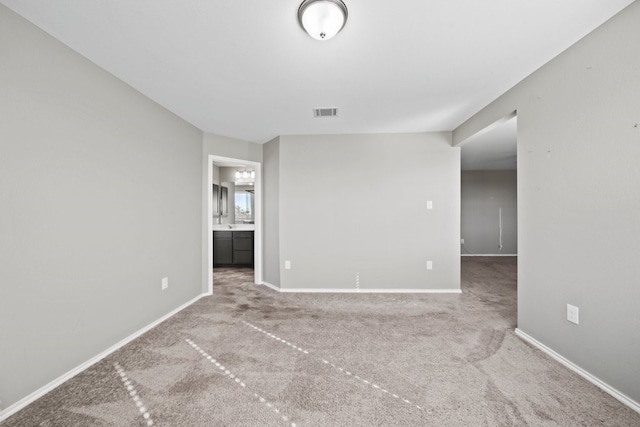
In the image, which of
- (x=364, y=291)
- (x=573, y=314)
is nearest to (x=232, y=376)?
(x=364, y=291)

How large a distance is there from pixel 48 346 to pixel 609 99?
3878 millimetres

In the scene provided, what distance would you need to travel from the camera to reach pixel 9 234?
1.47 meters

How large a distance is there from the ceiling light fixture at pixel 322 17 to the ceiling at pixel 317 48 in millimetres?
57

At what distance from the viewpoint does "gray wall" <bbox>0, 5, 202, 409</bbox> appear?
1485mm

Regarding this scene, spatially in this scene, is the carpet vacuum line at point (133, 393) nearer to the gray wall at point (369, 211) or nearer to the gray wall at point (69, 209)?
the gray wall at point (69, 209)

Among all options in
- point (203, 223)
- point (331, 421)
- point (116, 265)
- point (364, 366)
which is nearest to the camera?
point (331, 421)

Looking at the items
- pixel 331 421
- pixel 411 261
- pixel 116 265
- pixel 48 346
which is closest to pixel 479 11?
pixel 331 421

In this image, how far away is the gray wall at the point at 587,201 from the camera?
4.90 feet

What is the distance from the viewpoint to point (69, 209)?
1.81m

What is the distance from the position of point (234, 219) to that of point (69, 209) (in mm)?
4250

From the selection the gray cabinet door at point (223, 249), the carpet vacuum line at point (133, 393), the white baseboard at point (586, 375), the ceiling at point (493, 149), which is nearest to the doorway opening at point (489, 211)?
the ceiling at point (493, 149)

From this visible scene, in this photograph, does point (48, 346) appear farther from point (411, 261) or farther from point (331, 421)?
point (411, 261)

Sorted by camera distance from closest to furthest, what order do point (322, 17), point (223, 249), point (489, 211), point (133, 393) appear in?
point (322, 17)
point (133, 393)
point (223, 249)
point (489, 211)

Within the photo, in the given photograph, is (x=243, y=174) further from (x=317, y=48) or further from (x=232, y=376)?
(x=232, y=376)
